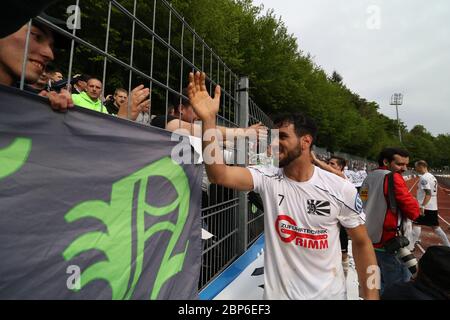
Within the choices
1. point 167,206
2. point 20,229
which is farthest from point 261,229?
point 20,229

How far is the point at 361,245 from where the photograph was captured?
208 centimetres

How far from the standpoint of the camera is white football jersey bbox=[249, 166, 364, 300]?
80.0 inches

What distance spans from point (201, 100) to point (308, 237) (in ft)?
3.95

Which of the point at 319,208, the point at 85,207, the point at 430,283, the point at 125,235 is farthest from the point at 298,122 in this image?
the point at 85,207

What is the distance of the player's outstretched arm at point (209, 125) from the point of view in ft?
6.20

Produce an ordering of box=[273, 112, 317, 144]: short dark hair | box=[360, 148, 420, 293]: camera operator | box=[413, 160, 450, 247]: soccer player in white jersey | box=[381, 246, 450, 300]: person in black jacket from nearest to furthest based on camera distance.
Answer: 1. box=[381, 246, 450, 300]: person in black jacket
2. box=[273, 112, 317, 144]: short dark hair
3. box=[360, 148, 420, 293]: camera operator
4. box=[413, 160, 450, 247]: soccer player in white jersey

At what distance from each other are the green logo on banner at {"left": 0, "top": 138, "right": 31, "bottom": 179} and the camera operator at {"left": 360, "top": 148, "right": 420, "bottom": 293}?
11.8 feet

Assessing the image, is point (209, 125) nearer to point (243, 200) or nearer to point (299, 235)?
point (299, 235)

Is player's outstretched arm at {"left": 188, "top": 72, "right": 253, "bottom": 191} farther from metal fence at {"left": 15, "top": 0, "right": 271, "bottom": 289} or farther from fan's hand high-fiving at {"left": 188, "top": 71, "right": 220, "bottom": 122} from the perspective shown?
metal fence at {"left": 15, "top": 0, "right": 271, "bottom": 289}

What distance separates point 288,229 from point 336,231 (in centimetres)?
34

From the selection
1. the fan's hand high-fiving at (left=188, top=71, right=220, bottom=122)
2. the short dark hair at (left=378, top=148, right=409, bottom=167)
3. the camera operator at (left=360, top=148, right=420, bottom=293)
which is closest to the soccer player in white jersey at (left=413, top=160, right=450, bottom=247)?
the short dark hair at (left=378, top=148, right=409, bottom=167)

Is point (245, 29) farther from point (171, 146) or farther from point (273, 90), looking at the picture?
point (171, 146)

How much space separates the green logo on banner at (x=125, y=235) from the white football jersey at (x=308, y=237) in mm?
720

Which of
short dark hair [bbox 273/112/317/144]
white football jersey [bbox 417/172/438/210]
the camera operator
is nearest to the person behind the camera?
short dark hair [bbox 273/112/317/144]
